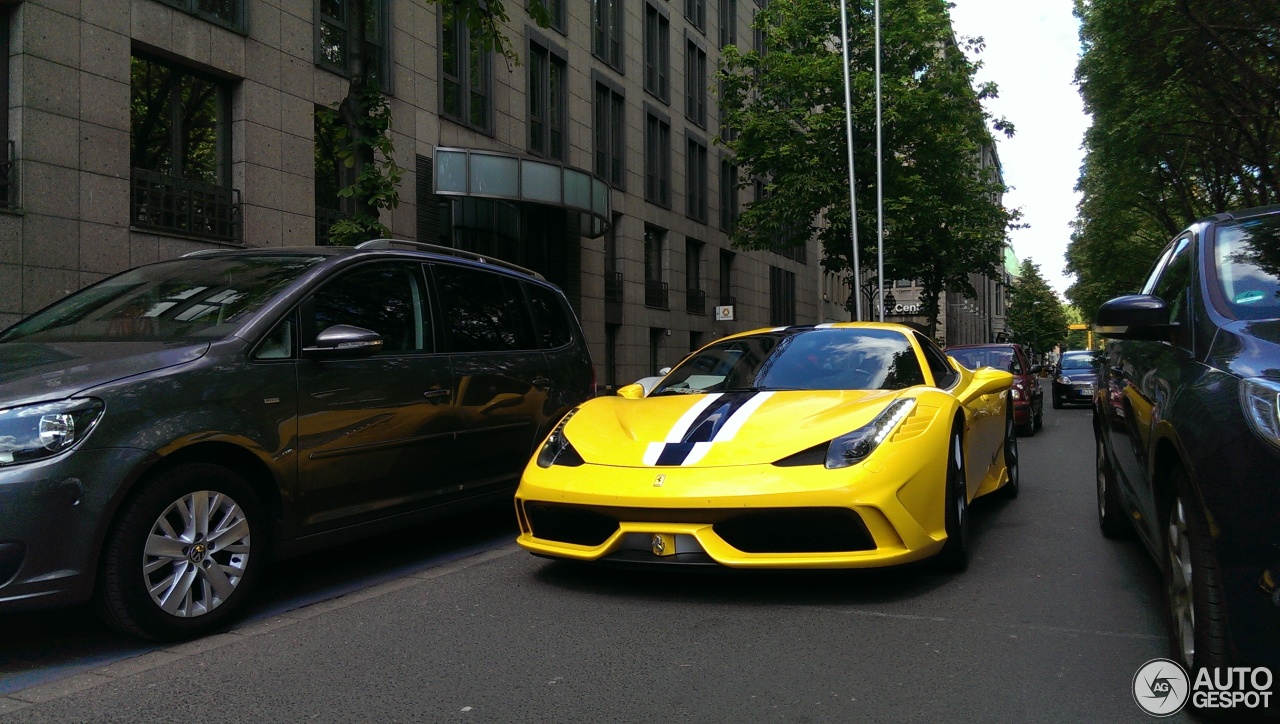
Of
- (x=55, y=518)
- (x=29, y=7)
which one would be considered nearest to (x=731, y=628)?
(x=55, y=518)

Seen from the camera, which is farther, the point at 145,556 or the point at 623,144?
the point at 623,144

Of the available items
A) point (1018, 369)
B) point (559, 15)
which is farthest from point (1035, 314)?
point (1018, 369)

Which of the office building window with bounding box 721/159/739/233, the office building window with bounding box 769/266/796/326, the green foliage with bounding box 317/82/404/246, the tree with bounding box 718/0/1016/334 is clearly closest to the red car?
the green foliage with bounding box 317/82/404/246

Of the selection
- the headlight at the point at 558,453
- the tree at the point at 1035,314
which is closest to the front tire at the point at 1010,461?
the headlight at the point at 558,453

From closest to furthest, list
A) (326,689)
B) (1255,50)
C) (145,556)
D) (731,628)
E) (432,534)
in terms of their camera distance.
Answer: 1. (326,689)
2. (145,556)
3. (731,628)
4. (432,534)
5. (1255,50)

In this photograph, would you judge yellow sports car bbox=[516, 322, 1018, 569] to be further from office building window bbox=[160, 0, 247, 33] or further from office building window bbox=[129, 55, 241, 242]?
office building window bbox=[160, 0, 247, 33]

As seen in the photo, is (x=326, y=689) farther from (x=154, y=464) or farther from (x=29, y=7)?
(x=29, y=7)

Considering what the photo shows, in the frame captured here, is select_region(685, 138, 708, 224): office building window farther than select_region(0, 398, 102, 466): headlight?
Yes

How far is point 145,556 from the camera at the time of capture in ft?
12.4

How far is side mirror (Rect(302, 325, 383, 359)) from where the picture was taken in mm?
4605

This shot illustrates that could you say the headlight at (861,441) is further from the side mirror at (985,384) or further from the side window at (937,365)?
the side mirror at (985,384)

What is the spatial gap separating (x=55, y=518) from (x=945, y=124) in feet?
87.4

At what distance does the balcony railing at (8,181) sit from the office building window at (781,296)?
102 ft

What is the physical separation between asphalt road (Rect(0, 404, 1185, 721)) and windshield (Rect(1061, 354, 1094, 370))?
1909cm
